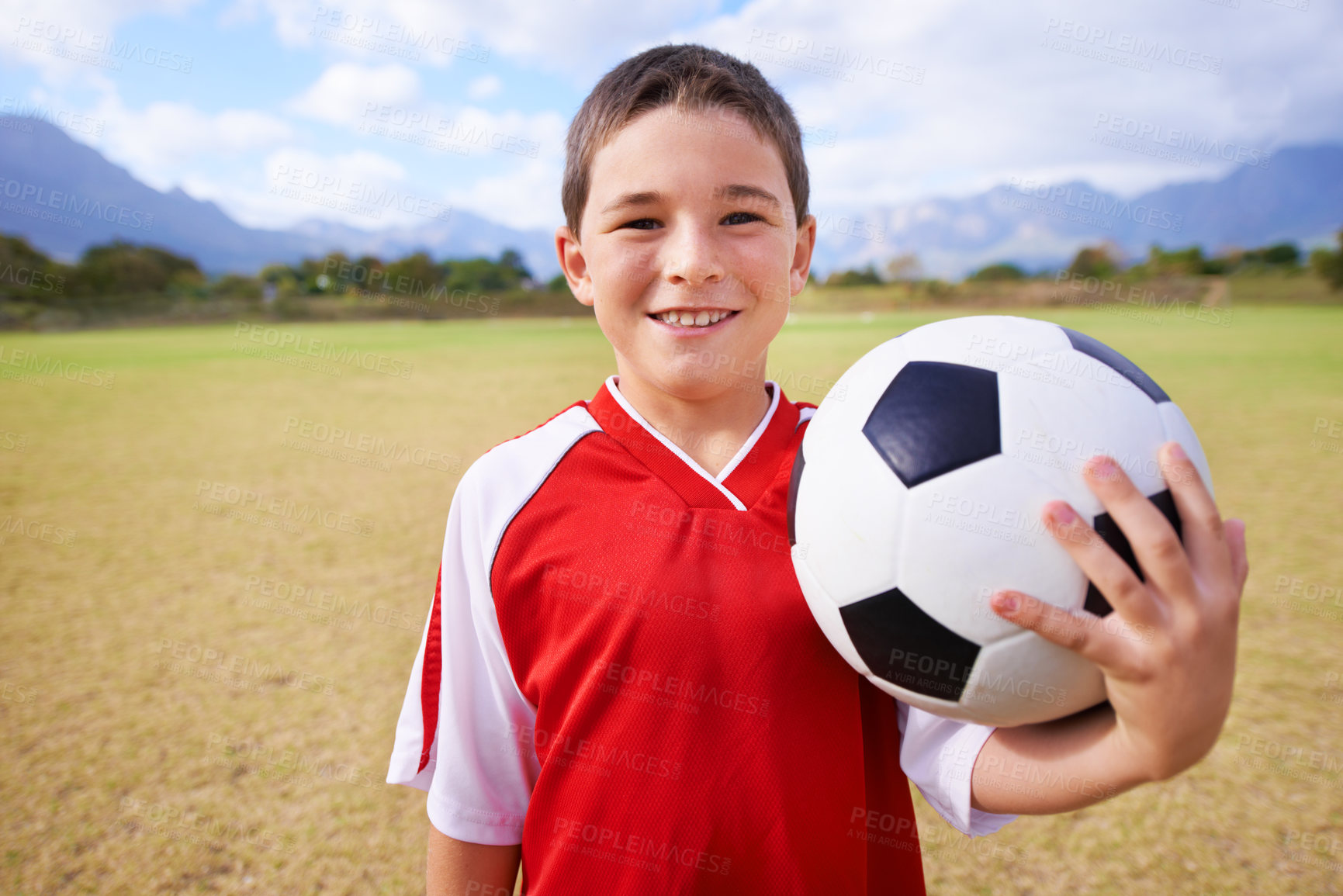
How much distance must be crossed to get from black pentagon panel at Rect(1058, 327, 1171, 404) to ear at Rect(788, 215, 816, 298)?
55 cm

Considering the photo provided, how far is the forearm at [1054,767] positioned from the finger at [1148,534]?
0.22 m

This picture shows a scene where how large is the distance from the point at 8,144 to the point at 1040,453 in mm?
193622

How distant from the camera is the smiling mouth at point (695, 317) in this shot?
3.87 ft

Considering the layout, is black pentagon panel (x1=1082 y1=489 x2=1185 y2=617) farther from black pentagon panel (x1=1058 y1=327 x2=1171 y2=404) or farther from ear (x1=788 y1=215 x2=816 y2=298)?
ear (x1=788 y1=215 x2=816 y2=298)

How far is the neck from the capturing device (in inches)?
49.4

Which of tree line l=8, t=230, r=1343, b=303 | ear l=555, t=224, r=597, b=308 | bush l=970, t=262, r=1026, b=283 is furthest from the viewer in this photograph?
bush l=970, t=262, r=1026, b=283

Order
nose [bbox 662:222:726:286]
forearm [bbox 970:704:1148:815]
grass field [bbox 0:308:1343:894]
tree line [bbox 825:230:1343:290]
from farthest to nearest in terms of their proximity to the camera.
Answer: tree line [bbox 825:230:1343:290] < grass field [bbox 0:308:1343:894] < nose [bbox 662:222:726:286] < forearm [bbox 970:704:1148:815]

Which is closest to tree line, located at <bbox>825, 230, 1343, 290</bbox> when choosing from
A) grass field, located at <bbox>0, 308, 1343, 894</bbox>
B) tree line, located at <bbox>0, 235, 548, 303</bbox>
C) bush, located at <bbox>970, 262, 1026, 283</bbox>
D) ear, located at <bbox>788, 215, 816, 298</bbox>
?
bush, located at <bbox>970, 262, 1026, 283</bbox>

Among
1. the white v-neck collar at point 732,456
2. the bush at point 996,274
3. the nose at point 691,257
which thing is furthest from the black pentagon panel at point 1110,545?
the bush at point 996,274

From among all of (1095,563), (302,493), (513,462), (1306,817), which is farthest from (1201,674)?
(302,493)

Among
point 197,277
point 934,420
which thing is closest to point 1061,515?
point 934,420

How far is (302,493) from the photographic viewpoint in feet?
18.8

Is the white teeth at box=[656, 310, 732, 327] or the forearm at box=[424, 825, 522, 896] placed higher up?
the white teeth at box=[656, 310, 732, 327]

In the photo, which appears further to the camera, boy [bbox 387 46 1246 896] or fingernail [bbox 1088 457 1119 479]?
boy [bbox 387 46 1246 896]
